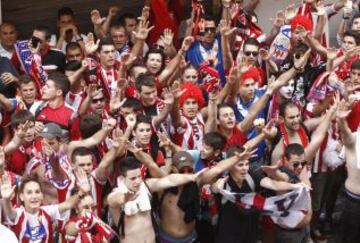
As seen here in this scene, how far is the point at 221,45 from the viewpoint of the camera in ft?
33.7

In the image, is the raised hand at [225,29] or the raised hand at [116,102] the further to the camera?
the raised hand at [225,29]

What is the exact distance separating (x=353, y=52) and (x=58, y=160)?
11.3ft

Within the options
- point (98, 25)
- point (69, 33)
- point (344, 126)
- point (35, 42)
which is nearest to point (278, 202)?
point (344, 126)

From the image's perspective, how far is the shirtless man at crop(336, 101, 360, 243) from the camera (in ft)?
26.8

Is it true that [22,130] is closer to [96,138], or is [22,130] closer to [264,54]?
[96,138]

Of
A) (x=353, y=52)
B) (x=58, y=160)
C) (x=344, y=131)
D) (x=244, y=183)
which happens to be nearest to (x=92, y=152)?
(x=58, y=160)

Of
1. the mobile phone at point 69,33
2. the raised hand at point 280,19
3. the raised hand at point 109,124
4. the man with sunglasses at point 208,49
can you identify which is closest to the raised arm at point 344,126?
the raised hand at point 109,124

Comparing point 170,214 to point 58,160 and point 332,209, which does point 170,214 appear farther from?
point 332,209

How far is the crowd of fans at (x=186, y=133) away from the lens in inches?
305

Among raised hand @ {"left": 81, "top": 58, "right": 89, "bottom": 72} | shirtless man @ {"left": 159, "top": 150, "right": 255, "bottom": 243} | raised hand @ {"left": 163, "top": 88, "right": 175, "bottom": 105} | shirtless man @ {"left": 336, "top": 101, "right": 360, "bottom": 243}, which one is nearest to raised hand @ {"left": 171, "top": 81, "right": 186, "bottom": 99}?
raised hand @ {"left": 163, "top": 88, "right": 175, "bottom": 105}

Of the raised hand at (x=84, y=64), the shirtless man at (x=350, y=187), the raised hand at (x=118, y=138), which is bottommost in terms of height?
the shirtless man at (x=350, y=187)

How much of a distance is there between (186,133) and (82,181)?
5.51 ft

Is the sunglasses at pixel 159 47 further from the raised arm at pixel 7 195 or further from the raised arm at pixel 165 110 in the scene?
the raised arm at pixel 7 195

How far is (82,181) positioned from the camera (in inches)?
297
